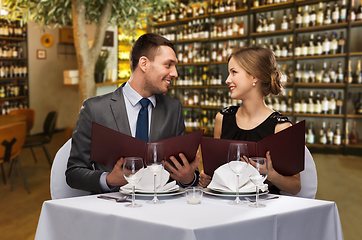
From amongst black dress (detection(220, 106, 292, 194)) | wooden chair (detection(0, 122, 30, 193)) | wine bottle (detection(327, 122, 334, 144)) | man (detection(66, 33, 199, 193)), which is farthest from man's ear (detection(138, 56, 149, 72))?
wine bottle (detection(327, 122, 334, 144))

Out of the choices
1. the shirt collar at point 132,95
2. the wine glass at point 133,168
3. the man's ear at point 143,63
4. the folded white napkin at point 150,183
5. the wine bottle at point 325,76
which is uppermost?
the wine bottle at point 325,76

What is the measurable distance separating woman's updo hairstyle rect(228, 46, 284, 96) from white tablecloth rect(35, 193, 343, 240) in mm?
792

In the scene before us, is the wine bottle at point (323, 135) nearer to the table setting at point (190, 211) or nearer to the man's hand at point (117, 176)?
the table setting at point (190, 211)

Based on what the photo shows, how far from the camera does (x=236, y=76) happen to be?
1787 mm

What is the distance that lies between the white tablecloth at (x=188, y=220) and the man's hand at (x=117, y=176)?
133mm

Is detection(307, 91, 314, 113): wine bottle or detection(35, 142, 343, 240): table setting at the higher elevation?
detection(307, 91, 314, 113): wine bottle

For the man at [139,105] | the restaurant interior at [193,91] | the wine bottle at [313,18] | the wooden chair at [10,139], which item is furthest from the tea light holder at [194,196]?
the wine bottle at [313,18]

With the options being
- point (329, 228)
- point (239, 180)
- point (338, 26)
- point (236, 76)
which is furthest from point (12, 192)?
point (338, 26)

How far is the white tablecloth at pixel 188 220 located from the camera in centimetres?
92

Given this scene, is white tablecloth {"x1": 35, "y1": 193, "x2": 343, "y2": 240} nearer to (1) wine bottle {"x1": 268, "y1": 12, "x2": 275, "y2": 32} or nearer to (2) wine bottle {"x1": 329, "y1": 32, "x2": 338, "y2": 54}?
(2) wine bottle {"x1": 329, "y1": 32, "x2": 338, "y2": 54}

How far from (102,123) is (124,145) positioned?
474 millimetres

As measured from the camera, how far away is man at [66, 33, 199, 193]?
1522 mm

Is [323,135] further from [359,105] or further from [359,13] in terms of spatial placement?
[359,13]

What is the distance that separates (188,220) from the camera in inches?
36.9
